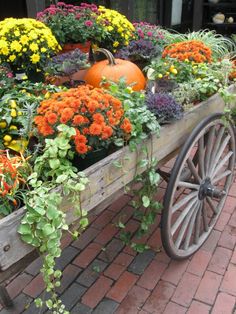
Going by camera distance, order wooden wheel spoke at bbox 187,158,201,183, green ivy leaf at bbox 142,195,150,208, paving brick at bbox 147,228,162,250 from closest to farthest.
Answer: green ivy leaf at bbox 142,195,150,208, wooden wheel spoke at bbox 187,158,201,183, paving brick at bbox 147,228,162,250

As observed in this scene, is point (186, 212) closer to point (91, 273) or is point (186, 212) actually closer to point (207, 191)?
point (207, 191)

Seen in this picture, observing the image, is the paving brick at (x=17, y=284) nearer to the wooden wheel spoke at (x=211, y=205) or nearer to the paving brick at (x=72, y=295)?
the paving brick at (x=72, y=295)

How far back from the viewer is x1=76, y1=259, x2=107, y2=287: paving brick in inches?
84.4

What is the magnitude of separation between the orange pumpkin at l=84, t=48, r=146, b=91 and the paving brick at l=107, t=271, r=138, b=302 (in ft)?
3.76

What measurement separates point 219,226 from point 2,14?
331 cm

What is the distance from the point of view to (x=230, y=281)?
212 centimetres

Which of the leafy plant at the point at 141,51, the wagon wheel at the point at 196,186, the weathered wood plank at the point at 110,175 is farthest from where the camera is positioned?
the leafy plant at the point at 141,51

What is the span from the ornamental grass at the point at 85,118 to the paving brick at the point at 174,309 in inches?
41.6

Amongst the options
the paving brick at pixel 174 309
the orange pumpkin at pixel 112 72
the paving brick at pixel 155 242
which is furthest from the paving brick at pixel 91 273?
the orange pumpkin at pixel 112 72

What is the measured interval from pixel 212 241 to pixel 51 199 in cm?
162

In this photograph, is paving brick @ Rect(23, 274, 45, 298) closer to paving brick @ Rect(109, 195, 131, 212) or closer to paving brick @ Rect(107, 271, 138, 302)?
paving brick @ Rect(107, 271, 138, 302)

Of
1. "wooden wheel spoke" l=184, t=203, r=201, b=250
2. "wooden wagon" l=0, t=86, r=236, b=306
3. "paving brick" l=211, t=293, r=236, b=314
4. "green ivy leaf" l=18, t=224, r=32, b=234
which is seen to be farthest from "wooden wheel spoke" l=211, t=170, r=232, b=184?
"green ivy leaf" l=18, t=224, r=32, b=234

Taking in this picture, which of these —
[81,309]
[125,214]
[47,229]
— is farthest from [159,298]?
[47,229]

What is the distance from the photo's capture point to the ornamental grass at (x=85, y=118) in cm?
132
